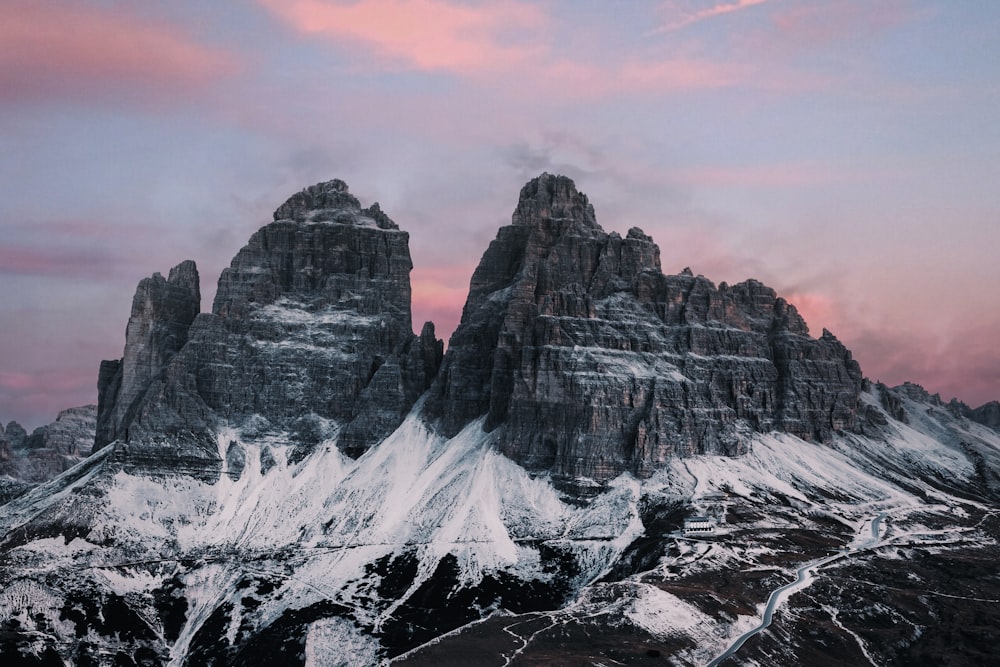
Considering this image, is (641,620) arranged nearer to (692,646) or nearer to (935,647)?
(692,646)

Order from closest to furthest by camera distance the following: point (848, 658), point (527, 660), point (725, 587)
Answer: point (527, 660), point (848, 658), point (725, 587)

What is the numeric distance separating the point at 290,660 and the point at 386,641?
19927 mm

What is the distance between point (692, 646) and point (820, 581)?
50417mm

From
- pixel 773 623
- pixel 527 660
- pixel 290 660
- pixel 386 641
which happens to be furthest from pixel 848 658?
pixel 290 660

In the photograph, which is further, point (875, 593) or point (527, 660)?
point (875, 593)

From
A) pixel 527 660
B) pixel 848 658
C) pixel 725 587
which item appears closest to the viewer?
pixel 527 660

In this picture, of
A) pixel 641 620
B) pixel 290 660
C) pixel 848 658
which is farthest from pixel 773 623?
pixel 290 660

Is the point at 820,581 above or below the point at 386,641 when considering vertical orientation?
above

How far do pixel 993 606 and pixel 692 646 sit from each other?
73445mm

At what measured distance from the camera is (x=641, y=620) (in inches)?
6521

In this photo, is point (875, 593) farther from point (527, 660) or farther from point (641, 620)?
point (527, 660)

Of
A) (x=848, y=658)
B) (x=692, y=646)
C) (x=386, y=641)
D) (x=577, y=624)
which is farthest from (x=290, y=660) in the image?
(x=848, y=658)

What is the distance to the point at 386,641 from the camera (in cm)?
19900

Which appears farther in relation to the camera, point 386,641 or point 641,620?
point 386,641
